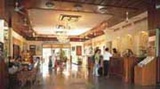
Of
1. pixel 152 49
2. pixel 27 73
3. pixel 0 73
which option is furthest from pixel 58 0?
pixel 152 49

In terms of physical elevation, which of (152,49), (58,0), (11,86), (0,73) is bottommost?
(11,86)

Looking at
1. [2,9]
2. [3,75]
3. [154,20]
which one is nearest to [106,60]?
[154,20]

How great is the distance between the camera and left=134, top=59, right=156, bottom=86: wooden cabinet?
8406 millimetres

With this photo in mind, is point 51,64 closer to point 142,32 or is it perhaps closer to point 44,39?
point 44,39

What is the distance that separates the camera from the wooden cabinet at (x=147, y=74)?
8.41m

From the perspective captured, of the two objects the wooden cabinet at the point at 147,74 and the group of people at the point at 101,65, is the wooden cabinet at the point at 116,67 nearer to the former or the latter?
the group of people at the point at 101,65

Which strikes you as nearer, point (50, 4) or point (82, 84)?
point (82, 84)

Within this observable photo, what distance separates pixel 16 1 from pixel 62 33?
8.99m

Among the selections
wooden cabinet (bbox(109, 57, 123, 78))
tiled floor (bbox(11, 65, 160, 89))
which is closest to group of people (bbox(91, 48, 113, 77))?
wooden cabinet (bbox(109, 57, 123, 78))

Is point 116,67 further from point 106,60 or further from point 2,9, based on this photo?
point 2,9

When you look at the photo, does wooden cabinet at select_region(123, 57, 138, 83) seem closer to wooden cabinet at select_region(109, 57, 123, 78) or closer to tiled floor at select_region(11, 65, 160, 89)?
tiled floor at select_region(11, 65, 160, 89)

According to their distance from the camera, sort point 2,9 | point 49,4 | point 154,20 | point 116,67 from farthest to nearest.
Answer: point 116,67 → point 154,20 → point 49,4 → point 2,9

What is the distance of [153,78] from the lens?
28.0ft

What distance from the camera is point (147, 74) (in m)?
8.46
